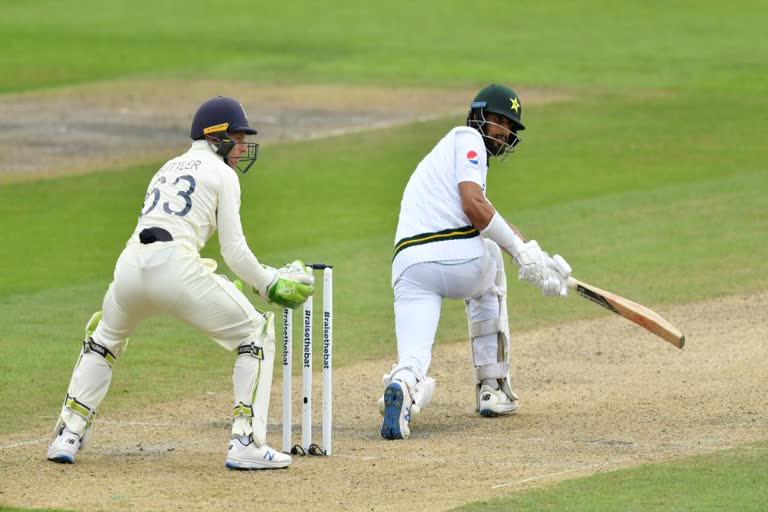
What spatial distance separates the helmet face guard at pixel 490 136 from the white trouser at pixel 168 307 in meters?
2.26

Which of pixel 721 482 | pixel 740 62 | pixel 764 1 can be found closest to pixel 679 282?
pixel 721 482

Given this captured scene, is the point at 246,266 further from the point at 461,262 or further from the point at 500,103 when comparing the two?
the point at 500,103

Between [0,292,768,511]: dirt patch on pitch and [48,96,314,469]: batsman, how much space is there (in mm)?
279

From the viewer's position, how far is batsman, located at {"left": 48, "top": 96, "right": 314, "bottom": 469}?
800 centimetres

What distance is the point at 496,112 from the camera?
9.55m

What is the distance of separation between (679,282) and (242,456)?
7195 millimetres

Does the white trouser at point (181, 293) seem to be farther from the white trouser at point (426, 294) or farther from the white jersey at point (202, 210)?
the white trouser at point (426, 294)

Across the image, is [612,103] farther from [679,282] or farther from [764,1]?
[764,1]

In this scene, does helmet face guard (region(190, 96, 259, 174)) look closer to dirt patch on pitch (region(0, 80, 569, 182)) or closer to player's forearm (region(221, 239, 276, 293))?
player's forearm (region(221, 239, 276, 293))

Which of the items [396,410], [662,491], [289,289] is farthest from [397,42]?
[662,491]

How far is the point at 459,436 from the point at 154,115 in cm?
1894

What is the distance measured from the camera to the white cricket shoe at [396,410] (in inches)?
349

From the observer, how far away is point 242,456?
8.03 metres

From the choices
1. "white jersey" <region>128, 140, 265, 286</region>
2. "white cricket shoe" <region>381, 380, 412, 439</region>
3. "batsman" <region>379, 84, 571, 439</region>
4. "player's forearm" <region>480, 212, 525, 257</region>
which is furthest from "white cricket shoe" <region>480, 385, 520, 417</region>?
"white jersey" <region>128, 140, 265, 286</region>
